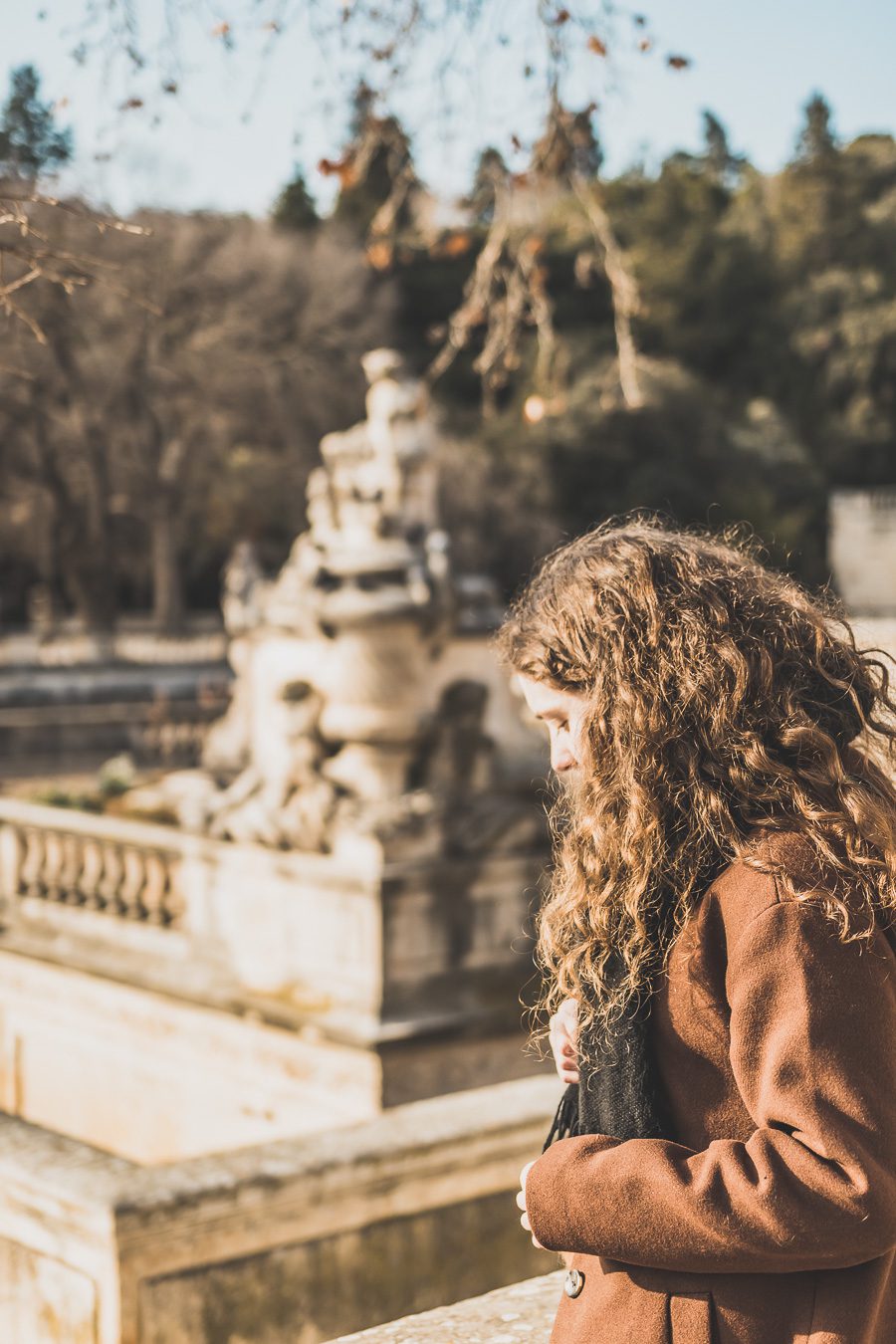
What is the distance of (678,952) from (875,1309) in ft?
1.36

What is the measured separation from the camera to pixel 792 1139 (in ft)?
4.74

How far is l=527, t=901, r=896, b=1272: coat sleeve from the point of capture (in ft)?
4.66

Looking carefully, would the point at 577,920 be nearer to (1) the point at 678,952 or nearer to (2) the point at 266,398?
(1) the point at 678,952

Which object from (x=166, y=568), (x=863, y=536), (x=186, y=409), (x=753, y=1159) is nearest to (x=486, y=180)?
(x=753, y=1159)

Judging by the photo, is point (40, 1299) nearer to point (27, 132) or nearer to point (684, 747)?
point (684, 747)

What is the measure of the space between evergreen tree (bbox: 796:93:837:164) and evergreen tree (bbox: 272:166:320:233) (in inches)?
505

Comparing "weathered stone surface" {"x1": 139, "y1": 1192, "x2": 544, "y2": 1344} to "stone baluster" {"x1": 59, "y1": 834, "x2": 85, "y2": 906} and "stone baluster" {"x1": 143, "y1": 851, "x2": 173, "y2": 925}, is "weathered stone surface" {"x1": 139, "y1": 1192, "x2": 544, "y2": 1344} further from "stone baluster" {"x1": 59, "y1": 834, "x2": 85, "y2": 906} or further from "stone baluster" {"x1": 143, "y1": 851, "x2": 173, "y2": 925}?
"stone baluster" {"x1": 59, "y1": 834, "x2": 85, "y2": 906}

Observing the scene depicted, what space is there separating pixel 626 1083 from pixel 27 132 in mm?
3051

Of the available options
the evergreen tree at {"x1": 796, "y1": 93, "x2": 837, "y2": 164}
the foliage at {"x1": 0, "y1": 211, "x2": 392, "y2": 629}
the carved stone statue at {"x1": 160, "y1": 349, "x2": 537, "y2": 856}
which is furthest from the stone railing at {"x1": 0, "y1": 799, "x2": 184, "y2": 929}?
the evergreen tree at {"x1": 796, "y1": 93, "x2": 837, "y2": 164}

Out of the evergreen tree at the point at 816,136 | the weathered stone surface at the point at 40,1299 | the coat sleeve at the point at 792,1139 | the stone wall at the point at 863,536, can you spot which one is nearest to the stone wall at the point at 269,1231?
the weathered stone surface at the point at 40,1299

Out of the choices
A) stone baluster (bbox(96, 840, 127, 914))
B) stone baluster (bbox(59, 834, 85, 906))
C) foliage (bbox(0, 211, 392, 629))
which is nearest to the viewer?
stone baluster (bbox(96, 840, 127, 914))

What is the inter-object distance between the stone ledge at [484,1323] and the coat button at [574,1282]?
849 millimetres

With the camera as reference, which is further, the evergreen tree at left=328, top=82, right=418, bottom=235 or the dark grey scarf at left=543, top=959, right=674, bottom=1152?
the evergreen tree at left=328, top=82, right=418, bottom=235

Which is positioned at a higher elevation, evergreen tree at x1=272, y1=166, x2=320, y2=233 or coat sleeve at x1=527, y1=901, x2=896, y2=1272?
evergreen tree at x1=272, y1=166, x2=320, y2=233
